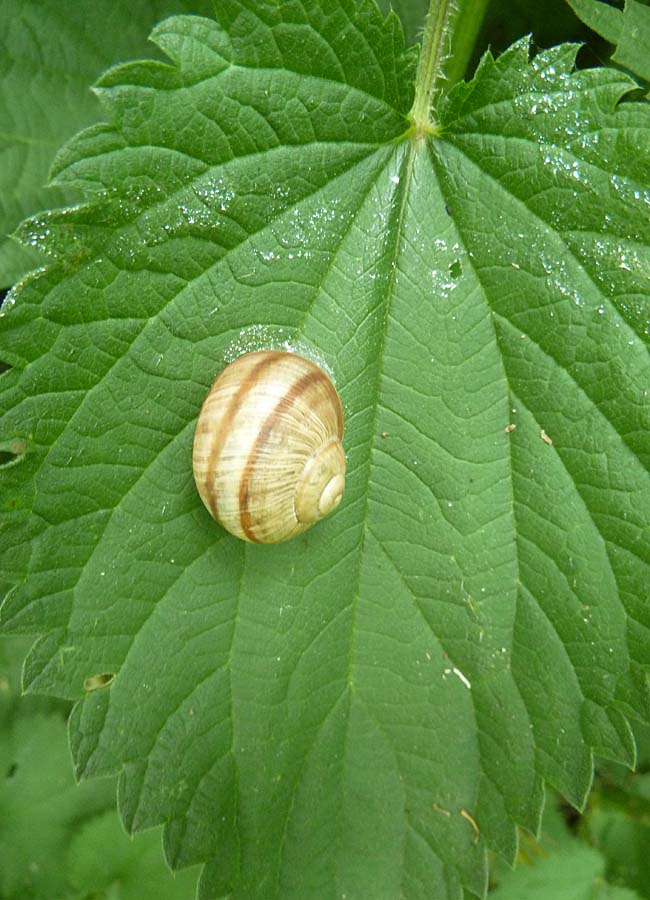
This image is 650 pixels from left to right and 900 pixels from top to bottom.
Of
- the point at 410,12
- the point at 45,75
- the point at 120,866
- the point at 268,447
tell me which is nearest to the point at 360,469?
the point at 268,447

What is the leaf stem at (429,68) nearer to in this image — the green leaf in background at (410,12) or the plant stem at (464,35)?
the plant stem at (464,35)

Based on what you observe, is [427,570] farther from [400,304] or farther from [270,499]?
[400,304]

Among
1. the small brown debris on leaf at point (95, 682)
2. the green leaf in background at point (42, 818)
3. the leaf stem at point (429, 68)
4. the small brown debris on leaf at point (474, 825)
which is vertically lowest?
the green leaf in background at point (42, 818)

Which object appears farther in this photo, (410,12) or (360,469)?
(410,12)

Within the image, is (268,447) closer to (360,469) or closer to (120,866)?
(360,469)

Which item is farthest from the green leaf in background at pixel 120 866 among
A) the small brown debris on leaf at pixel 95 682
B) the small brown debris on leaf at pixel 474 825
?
the small brown debris on leaf at pixel 474 825

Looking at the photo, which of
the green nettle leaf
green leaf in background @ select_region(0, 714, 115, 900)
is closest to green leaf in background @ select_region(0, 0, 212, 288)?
the green nettle leaf

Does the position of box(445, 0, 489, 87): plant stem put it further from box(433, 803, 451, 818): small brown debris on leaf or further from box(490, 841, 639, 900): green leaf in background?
box(490, 841, 639, 900): green leaf in background
